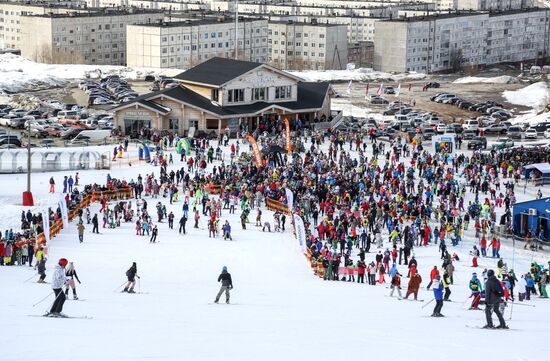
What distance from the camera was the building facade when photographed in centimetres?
6469

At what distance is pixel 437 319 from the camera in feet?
85.6

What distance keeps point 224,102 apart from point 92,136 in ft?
26.0

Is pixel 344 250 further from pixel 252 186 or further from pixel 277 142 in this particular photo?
pixel 277 142

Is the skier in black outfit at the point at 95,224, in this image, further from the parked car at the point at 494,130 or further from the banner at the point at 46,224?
the parked car at the point at 494,130

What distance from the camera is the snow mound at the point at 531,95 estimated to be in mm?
99106

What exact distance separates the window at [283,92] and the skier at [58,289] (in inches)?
1779

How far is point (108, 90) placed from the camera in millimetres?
90688

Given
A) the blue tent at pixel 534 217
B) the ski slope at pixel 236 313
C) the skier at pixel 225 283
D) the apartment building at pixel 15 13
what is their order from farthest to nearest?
the apartment building at pixel 15 13 → the blue tent at pixel 534 217 → the skier at pixel 225 283 → the ski slope at pixel 236 313

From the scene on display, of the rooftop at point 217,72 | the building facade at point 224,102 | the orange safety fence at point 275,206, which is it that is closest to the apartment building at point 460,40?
the building facade at point 224,102

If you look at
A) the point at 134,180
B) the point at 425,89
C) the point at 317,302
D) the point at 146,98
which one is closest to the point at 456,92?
the point at 425,89

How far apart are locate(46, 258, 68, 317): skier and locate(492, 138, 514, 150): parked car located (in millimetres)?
40569

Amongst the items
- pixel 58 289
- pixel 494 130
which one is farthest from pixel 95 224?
pixel 494 130

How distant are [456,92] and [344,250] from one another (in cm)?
6808

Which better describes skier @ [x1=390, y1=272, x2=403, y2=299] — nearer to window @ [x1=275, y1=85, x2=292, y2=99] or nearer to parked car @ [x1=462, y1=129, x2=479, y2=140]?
parked car @ [x1=462, y1=129, x2=479, y2=140]
